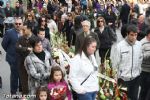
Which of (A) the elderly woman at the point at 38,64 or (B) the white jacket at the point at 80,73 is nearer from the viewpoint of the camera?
(B) the white jacket at the point at 80,73

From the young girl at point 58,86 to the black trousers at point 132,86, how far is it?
4.64 ft

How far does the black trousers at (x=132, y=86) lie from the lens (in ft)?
28.0

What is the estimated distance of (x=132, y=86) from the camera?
8.63 m

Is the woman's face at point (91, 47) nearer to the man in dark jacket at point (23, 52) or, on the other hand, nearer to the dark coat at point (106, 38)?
the man in dark jacket at point (23, 52)

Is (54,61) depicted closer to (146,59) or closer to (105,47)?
(146,59)

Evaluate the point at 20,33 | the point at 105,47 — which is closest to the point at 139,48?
the point at 20,33

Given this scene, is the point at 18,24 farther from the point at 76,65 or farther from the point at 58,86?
the point at 76,65

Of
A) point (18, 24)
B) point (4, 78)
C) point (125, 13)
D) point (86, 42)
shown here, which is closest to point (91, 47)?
point (86, 42)

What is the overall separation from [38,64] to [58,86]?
74 cm

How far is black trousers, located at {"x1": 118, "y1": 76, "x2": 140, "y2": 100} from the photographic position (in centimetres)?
854

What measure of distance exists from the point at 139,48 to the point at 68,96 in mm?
1697

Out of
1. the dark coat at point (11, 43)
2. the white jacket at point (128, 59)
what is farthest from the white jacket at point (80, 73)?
the dark coat at point (11, 43)

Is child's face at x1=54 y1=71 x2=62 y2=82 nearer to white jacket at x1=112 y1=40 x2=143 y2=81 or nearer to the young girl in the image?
the young girl

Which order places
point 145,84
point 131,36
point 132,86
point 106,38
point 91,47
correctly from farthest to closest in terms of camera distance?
point 106,38 → point 145,84 → point 132,86 → point 131,36 → point 91,47
